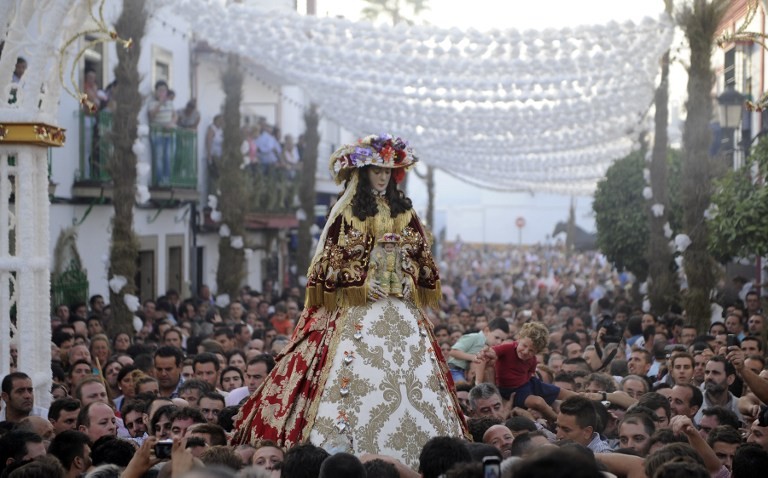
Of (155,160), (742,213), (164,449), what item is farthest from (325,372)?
(155,160)

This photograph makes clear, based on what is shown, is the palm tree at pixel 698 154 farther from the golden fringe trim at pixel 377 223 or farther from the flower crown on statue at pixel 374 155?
the golden fringe trim at pixel 377 223

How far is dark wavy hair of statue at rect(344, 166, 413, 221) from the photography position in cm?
749

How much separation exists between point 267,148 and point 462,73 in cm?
1231

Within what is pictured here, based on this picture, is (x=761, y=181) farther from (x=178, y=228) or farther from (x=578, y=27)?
(x=178, y=228)

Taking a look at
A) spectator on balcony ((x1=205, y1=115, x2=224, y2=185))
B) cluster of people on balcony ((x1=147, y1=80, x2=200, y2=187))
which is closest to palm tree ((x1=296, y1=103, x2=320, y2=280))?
spectator on balcony ((x1=205, y1=115, x2=224, y2=185))

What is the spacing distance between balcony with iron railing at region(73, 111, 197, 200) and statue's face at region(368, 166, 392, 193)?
7490 mm

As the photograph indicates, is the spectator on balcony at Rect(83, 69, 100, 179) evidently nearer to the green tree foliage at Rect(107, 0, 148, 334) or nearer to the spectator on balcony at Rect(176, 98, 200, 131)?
the green tree foliage at Rect(107, 0, 148, 334)

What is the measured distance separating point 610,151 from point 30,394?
46.8 ft

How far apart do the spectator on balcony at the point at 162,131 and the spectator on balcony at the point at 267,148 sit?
16.3ft

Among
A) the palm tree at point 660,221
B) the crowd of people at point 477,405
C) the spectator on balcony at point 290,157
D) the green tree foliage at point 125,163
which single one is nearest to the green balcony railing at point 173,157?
the crowd of people at point 477,405

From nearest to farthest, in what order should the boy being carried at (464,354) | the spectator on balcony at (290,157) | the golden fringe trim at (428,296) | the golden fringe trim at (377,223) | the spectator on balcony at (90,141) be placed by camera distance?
the golden fringe trim at (377,223) → the golden fringe trim at (428,296) → the boy being carried at (464,354) → the spectator on balcony at (90,141) → the spectator on balcony at (290,157)

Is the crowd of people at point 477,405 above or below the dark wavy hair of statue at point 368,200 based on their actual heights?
below

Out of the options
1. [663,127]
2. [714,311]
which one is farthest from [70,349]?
[663,127]

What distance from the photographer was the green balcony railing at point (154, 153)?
56.2 feet
